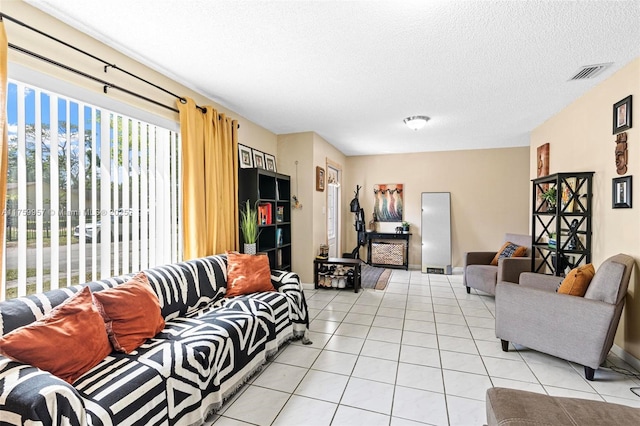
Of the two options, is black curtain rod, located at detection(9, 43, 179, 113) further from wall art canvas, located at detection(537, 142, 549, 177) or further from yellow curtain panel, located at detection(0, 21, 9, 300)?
wall art canvas, located at detection(537, 142, 549, 177)

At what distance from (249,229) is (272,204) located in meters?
0.79

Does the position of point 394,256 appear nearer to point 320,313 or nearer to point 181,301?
point 320,313

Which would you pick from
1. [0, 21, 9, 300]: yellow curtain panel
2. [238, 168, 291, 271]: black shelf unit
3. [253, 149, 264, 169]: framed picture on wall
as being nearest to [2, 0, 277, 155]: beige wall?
[0, 21, 9, 300]: yellow curtain panel

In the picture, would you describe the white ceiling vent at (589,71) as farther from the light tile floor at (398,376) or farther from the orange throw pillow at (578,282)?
the light tile floor at (398,376)

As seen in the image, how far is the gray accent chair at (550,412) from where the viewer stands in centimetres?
121

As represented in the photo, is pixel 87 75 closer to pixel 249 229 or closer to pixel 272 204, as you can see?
pixel 249 229

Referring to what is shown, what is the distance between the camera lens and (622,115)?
2.54m

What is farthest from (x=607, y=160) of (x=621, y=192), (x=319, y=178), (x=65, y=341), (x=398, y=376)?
(x=65, y=341)

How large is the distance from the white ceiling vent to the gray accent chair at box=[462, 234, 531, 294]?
2238 millimetres

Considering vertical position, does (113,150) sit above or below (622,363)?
above

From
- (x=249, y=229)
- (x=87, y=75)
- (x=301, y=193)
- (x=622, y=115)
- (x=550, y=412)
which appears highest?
(x=87, y=75)

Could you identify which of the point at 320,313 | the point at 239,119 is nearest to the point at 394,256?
the point at 320,313

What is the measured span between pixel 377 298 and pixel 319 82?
3.00 meters

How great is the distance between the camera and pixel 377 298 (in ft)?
14.2
